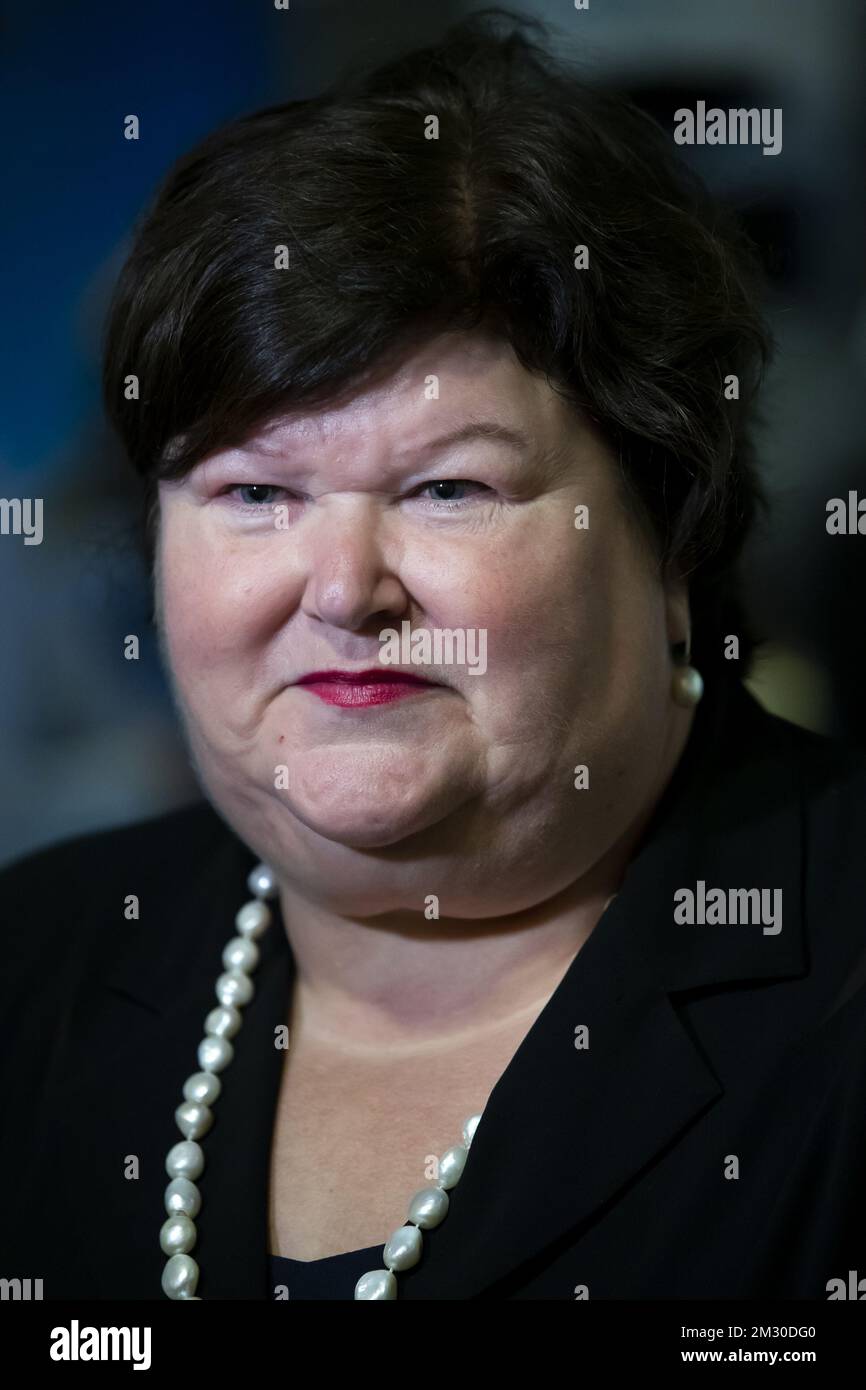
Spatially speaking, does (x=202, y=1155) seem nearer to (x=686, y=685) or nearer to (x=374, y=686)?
(x=374, y=686)

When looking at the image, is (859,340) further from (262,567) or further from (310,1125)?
(310,1125)

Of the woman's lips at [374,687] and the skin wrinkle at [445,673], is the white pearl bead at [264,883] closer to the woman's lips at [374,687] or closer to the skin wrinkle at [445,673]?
the skin wrinkle at [445,673]

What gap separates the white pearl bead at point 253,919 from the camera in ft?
4.69

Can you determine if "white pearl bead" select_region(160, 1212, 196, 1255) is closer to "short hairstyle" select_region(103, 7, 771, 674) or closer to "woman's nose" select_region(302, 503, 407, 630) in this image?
"woman's nose" select_region(302, 503, 407, 630)

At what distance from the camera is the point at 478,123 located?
120 centimetres

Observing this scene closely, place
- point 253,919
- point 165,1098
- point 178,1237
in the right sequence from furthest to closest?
point 253,919 → point 165,1098 → point 178,1237

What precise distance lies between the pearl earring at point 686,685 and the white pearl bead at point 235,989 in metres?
0.48

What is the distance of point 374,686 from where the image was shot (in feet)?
3.73

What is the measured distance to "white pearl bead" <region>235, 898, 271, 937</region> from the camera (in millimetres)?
1431

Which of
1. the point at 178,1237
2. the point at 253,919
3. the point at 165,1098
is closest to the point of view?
the point at 178,1237

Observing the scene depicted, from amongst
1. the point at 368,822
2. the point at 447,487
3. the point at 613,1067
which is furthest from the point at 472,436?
the point at 613,1067

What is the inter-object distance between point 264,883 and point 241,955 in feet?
0.25

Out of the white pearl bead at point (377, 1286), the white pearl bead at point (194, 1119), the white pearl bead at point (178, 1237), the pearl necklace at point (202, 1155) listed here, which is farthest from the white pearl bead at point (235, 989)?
the white pearl bead at point (377, 1286)

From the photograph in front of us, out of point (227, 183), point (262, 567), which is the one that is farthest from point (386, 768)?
point (227, 183)
